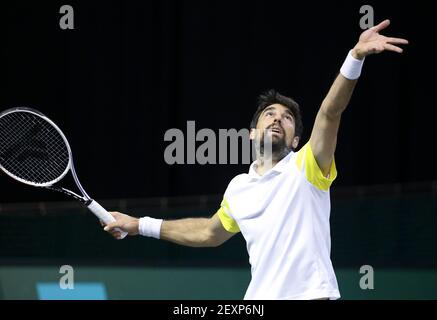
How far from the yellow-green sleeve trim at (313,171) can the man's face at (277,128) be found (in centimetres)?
23

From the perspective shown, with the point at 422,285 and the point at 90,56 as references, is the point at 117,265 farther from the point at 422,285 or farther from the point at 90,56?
the point at 90,56

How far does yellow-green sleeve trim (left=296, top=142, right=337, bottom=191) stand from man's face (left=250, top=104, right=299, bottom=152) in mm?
227

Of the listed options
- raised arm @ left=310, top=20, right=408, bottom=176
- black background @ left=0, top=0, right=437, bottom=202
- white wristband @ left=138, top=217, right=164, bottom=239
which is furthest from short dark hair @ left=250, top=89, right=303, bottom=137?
black background @ left=0, top=0, right=437, bottom=202

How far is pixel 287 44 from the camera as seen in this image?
8094mm

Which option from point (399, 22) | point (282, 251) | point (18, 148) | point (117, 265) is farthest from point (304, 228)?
point (399, 22)

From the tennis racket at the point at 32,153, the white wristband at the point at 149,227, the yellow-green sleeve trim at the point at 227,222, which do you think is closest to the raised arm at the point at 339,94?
the yellow-green sleeve trim at the point at 227,222

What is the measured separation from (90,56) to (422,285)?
12.7 ft

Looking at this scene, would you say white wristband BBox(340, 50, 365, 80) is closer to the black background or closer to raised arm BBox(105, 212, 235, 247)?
raised arm BBox(105, 212, 235, 247)

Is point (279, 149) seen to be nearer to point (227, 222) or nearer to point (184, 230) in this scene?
point (227, 222)

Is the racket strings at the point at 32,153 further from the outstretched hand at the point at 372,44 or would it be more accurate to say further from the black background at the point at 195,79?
the black background at the point at 195,79

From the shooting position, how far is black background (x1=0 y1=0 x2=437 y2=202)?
776 centimetres

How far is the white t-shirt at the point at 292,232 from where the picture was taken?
405cm

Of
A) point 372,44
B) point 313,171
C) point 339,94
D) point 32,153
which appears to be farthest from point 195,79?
point 372,44

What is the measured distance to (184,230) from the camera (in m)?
4.75
